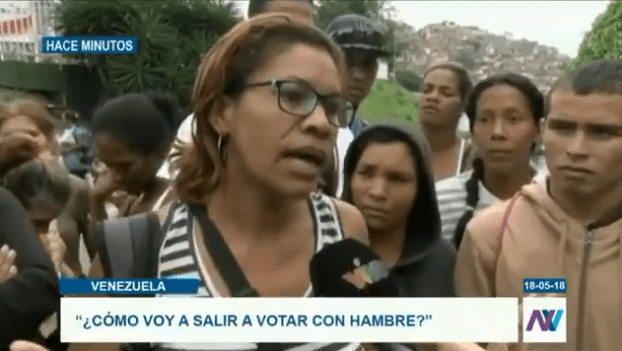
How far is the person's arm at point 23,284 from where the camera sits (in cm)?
109

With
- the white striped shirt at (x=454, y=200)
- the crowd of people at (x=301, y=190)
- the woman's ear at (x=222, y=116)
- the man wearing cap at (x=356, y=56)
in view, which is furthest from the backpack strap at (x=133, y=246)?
the white striped shirt at (x=454, y=200)

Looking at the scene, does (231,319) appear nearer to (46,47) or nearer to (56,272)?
(56,272)

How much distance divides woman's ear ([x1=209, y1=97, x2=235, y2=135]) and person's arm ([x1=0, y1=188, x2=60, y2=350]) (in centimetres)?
32

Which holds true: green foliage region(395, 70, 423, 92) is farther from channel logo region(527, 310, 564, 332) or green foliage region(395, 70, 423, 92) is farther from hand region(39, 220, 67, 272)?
hand region(39, 220, 67, 272)

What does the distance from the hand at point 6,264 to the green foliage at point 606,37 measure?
76cm

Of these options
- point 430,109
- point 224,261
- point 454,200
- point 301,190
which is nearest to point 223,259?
point 224,261

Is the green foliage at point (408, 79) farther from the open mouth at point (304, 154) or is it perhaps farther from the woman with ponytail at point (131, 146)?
the open mouth at point (304, 154)

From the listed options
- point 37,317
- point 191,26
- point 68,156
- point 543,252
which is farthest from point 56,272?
point 543,252

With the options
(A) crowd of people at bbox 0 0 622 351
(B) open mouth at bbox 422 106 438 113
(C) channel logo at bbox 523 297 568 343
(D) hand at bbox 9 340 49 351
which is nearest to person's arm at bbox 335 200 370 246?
(A) crowd of people at bbox 0 0 622 351

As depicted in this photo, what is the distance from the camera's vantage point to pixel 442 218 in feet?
4.22

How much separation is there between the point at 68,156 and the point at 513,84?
0.66m

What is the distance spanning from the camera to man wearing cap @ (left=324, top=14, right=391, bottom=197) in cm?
131
